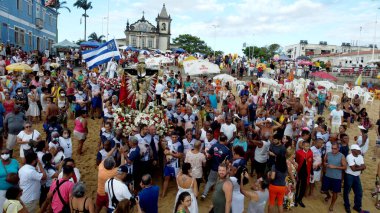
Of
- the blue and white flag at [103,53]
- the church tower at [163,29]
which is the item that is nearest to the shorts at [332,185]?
the blue and white flag at [103,53]

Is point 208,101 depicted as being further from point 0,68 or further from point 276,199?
point 0,68

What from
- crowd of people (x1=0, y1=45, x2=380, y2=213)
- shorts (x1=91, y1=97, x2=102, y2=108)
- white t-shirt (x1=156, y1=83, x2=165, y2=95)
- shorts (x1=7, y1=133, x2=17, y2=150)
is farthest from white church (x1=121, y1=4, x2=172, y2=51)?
shorts (x1=7, y1=133, x2=17, y2=150)

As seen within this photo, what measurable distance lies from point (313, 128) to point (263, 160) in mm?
2793

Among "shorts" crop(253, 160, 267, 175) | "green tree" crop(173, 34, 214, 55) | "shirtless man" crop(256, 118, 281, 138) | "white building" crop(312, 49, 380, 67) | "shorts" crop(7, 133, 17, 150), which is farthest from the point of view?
"green tree" crop(173, 34, 214, 55)

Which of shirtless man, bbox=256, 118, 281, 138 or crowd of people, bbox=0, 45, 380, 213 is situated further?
shirtless man, bbox=256, 118, 281, 138

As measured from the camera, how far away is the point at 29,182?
5246mm

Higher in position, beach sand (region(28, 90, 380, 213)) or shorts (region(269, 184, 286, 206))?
shorts (region(269, 184, 286, 206))

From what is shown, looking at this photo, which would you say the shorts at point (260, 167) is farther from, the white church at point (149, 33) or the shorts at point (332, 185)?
the white church at point (149, 33)

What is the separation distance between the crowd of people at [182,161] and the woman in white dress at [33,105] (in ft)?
0.13

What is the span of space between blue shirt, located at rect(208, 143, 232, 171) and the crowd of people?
0.02m

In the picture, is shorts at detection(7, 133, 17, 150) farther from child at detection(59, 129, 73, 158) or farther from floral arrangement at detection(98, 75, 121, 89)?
floral arrangement at detection(98, 75, 121, 89)

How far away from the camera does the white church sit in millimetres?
63312

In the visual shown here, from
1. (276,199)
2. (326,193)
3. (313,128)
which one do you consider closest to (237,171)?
(276,199)

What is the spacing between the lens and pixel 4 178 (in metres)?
5.15
